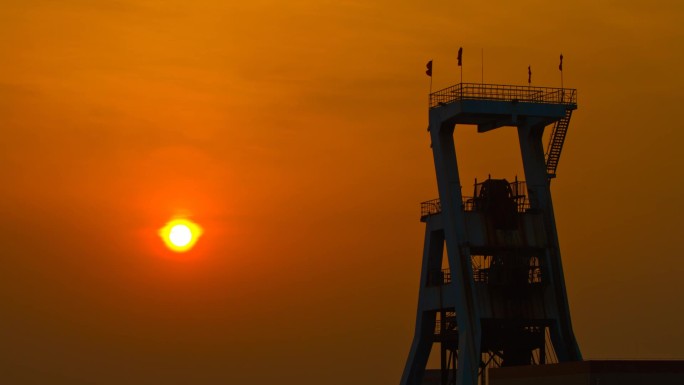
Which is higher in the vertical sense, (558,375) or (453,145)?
(453,145)

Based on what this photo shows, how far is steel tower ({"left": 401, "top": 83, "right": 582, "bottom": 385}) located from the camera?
3100 inches

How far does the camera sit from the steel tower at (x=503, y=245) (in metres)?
78.8

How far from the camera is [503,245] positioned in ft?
262

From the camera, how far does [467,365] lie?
77.6 meters

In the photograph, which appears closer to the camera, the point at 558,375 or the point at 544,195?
the point at 558,375

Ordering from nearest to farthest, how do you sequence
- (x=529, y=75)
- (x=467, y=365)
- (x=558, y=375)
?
(x=558, y=375)
(x=467, y=365)
(x=529, y=75)

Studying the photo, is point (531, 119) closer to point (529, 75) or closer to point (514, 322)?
point (529, 75)

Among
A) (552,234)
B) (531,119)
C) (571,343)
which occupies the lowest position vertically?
(571,343)

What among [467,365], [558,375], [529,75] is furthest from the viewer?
[529,75]

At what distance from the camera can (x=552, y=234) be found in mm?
81000

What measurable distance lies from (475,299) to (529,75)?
1323 centimetres

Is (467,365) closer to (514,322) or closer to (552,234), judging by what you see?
(514,322)

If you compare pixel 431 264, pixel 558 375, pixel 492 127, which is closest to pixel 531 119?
A: pixel 492 127

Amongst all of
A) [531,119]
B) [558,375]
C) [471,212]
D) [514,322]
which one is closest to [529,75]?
[531,119]
